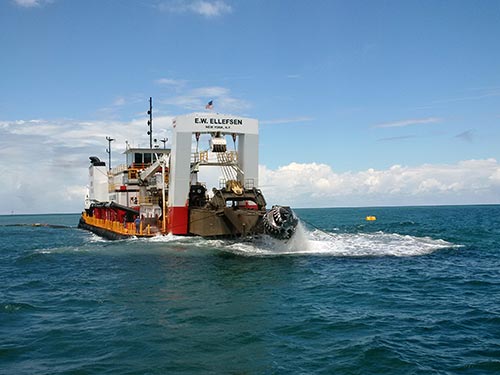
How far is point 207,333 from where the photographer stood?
409 inches

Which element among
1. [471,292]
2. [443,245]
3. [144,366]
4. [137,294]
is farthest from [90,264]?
[443,245]

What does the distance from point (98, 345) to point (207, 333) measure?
2.32m

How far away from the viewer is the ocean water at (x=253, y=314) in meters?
8.67

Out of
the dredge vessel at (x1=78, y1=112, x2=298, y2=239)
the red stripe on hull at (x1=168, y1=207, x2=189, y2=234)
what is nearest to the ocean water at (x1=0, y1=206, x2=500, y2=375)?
the dredge vessel at (x1=78, y1=112, x2=298, y2=239)

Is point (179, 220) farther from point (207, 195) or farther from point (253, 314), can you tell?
point (253, 314)

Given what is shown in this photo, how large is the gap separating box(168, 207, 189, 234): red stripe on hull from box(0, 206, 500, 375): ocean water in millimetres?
7690

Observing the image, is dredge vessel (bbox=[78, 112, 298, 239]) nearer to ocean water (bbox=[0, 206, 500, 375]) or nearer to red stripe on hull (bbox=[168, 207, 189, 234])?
red stripe on hull (bbox=[168, 207, 189, 234])

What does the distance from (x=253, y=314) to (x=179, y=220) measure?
18.8 metres

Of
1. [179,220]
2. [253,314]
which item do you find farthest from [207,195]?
[253,314]

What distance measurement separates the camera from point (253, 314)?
12008 millimetres

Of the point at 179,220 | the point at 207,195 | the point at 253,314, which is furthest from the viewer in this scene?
the point at 207,195

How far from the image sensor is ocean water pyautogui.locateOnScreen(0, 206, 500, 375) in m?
8.67

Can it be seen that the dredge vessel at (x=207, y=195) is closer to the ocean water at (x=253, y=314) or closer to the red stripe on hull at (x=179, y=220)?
the red stripe on hull at (x=179, y=220)

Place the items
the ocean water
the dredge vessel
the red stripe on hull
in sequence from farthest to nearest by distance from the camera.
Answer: the red stripe on hull < the dredge vessel < the ocean water
